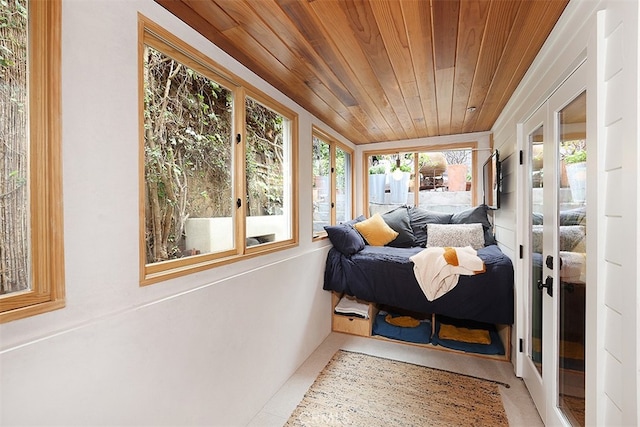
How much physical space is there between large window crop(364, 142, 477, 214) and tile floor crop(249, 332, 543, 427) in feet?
6.00

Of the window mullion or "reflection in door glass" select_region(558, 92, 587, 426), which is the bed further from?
the window mullion

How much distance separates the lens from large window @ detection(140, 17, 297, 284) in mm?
1335

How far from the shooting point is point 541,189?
1.72 meters

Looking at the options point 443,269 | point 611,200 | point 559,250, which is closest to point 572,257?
point 559,250

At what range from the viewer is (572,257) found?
1342mm

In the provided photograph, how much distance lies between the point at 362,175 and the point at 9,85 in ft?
11.9

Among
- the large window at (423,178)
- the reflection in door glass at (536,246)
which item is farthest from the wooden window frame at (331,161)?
the reflection in door glass at (536,246)

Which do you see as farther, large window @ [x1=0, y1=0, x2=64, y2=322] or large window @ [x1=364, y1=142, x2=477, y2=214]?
large window @ [x1=364, y1=142, x2=477, y2=214]

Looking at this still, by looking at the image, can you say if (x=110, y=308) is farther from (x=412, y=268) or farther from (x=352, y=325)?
(x=352, y=325)

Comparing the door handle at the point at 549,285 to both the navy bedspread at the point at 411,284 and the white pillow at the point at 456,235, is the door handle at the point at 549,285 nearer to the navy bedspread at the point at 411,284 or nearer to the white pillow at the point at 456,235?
the navy bedspread at the point at 411,284

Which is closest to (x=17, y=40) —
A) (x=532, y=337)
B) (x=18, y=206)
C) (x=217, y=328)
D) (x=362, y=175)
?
(x=18, y=206)

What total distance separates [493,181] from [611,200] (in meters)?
1.84

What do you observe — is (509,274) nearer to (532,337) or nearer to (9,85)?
(532,337)

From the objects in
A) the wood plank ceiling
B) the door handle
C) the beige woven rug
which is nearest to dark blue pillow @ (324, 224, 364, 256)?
the beige woven rug
